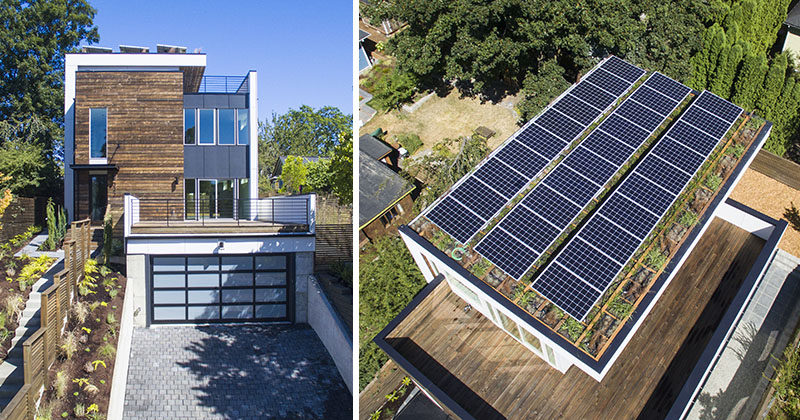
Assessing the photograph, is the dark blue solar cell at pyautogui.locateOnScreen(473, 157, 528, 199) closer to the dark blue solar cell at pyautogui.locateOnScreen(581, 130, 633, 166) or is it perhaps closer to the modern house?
the modern house

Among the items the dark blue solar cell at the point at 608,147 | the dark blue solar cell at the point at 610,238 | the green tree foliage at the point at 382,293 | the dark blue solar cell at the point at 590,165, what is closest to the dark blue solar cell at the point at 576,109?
the dark blue solar cell at the point at 608,147

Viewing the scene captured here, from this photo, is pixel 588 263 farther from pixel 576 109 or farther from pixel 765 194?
pixel 765 194

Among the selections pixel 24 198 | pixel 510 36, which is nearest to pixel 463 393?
pixel 24 198

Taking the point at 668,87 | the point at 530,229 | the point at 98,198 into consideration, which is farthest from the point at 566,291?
the point at 98,198

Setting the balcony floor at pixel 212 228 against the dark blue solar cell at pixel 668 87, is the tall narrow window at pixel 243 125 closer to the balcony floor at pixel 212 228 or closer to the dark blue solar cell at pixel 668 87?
the balcony floor at pixel 212 228

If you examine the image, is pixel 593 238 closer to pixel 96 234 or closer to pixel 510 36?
pixel 510 36

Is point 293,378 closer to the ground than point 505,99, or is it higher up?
closer to the ground

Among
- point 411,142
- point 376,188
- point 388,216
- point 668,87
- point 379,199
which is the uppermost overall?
point 668,87
